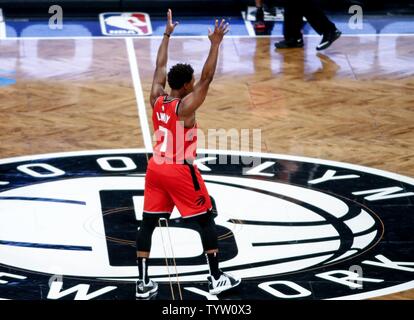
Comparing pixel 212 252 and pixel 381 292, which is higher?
pixel 212 252

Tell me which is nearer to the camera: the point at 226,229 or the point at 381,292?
the point at 381,292

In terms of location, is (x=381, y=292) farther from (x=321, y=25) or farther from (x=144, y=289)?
(x=321, y=25)

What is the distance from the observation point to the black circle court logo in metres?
7.73

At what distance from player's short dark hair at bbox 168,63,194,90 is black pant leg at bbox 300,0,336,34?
263 inches

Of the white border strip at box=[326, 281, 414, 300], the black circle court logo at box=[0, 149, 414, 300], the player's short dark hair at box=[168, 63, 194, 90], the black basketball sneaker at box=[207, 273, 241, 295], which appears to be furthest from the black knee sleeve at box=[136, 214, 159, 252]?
the white border strip at box=[326, 281, 414, 300]

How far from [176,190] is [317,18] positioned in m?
6.88

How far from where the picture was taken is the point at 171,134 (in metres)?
7.42

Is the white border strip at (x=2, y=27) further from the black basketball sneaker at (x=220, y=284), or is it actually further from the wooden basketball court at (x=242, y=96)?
the black basketball sneaker at (x=220, y=284)

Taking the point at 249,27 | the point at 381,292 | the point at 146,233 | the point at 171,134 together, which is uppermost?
the point at 171,134

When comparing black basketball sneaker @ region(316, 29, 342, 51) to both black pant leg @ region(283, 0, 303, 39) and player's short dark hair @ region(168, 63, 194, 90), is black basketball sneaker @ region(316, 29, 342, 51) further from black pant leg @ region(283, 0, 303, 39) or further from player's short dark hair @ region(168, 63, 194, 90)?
player's short dark hair @ region(168, 63, 194, 90)

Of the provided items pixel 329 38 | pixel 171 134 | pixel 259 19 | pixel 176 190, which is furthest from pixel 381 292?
pixel 259 19

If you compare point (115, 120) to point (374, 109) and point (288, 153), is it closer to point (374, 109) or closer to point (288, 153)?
point (288, 153)

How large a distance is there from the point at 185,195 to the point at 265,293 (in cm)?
89
